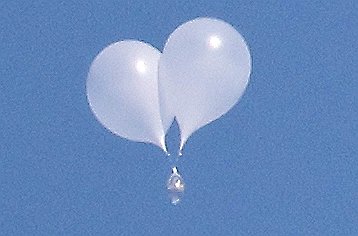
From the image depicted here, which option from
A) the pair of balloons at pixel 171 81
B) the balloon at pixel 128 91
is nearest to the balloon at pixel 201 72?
the pair of balloons at pixel 171 81

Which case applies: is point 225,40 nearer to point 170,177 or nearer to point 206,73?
point 206,73

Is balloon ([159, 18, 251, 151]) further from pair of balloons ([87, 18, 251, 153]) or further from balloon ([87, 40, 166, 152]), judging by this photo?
balloon ([87, 40, 166, 152])

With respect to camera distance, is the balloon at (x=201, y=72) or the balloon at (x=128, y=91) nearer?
the balloon at (x=201, y=72)

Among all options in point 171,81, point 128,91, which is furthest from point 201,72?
point 128,91

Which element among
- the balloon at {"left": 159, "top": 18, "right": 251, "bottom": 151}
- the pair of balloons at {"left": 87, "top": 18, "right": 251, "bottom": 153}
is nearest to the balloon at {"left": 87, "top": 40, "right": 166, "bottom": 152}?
the pair of balloons at {"left": 87, "top": 18, "right": 251, "bottom": 153}

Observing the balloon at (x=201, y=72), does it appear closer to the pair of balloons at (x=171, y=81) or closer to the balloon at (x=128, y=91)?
the pair of balloons at (x=171, y=81)

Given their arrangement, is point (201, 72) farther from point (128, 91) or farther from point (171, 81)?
point (128, 91)

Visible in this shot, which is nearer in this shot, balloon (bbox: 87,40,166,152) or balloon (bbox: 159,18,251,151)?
balloon (bbox: 159,18,251,151)
